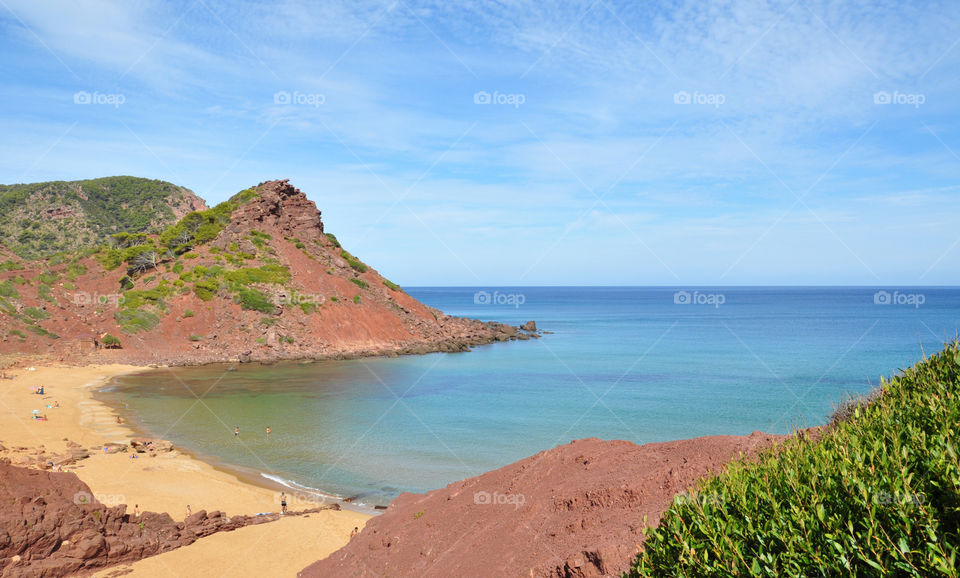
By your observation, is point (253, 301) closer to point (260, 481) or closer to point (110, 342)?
point (110, 342)

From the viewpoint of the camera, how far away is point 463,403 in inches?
1652

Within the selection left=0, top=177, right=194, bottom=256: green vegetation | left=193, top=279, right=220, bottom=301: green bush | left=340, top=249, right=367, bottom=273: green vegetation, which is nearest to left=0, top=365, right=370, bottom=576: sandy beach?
left=193, top=279, right=220, bottom=301: green bush

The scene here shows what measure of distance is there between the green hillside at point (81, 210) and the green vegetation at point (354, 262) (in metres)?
43.9

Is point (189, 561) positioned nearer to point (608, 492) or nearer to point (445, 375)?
point (608, 492)

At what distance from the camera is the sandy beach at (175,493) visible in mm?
15352

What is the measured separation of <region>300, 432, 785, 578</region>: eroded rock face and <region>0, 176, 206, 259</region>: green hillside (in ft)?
337

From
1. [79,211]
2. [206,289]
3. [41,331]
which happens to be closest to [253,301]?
[206,289]

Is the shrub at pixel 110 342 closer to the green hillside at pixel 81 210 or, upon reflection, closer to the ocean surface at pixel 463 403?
the ocean surface at pixel 463 403

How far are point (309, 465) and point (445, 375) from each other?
93.8 ft

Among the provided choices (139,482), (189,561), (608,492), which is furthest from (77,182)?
(608,492)

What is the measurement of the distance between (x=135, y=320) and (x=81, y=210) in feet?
222

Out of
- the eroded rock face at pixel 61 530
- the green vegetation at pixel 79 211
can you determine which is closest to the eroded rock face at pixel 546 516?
the eroded rock face at pixel 61 530

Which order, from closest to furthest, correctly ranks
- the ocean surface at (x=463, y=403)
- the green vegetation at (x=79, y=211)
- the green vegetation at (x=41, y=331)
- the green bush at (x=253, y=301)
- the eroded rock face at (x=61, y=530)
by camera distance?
the eroded rock face at (x=61, y=530), the ocean surface at (x=463, y=403), the green vegetation at (x=41, y=331), the green bush at (x=253, y=301), the green vegetation at (x=79, y=211)

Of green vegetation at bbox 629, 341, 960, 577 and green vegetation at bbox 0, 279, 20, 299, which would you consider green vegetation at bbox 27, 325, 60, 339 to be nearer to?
green vegetation at bbox 0, 279, 20, 299
